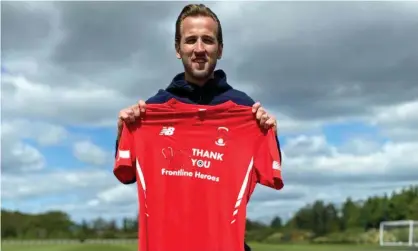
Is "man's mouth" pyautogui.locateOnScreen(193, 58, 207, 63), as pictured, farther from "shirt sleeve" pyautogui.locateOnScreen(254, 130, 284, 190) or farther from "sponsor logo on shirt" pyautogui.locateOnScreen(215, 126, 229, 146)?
"shirt sleeve" pyautogui.locateOnScreen(254, 130, 284, 190)

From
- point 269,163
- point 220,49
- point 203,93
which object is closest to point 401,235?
point 269,163

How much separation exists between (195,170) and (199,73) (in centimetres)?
66

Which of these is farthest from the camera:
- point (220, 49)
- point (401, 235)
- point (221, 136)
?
point (401, 235)

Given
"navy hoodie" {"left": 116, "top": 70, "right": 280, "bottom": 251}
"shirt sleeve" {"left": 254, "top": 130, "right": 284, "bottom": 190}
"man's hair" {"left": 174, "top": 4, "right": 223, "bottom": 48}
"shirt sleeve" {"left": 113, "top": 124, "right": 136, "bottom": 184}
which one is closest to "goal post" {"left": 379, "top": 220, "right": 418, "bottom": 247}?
"shirt sleeve" {"left": 254, "top": 130, "right": 284, "bottom": 190}

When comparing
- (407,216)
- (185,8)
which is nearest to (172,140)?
(185,8)

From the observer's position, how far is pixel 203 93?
4.68 meters

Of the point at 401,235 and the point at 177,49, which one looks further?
the point at 401,235

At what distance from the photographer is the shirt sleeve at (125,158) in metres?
4.54

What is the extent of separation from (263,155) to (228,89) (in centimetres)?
52

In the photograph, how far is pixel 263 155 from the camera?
186 inches

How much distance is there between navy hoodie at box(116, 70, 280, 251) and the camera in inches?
182

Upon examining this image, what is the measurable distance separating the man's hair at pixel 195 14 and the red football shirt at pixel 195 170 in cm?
47

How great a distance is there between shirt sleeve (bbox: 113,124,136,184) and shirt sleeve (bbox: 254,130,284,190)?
86 centimetres

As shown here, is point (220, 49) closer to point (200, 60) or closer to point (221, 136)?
point (200, 60)
